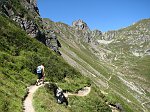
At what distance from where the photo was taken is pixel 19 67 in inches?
1550

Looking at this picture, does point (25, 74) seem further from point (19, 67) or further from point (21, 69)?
point (19, 67)

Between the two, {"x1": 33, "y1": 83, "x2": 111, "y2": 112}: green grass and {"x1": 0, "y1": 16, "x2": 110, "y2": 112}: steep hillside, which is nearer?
{"x1": 0, "y1": 16, "x2": 110, "y2": 112}: steep hillside

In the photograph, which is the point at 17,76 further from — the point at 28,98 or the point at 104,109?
the point at 104,109

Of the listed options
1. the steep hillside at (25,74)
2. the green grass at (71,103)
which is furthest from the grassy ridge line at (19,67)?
the green grass at (71,103)

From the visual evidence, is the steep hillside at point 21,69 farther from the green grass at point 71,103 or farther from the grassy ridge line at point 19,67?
the green grass at point 71,103

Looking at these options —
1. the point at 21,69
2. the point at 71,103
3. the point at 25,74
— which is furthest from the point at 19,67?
the point at 71,103

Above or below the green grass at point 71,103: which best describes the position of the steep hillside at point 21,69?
above

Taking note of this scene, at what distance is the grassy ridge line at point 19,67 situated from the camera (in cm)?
2617

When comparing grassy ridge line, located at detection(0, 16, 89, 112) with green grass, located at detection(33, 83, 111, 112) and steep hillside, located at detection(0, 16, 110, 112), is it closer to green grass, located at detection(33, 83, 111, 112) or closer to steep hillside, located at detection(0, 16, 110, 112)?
steep hillside, located at detection(0, 16, 110, 112)

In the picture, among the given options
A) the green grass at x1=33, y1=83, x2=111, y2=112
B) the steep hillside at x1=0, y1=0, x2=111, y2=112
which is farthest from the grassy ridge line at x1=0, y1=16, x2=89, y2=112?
the green grass at x1=33, y1=83, x2=111, y2=112

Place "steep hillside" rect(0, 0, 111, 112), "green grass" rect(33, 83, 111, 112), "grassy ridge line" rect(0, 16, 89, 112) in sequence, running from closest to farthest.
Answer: "grassy ridge line" rect(0, 16, 89, 112) → "steep hillside" rect(0, 0, 111, 112) → "green grass" rect(33, 83, 111, 112)

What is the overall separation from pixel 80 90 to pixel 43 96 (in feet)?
60.9

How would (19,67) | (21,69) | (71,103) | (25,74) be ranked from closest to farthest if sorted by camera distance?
(25,74), (19,67), (21,69), (71,103)

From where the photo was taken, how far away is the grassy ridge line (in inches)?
1030
